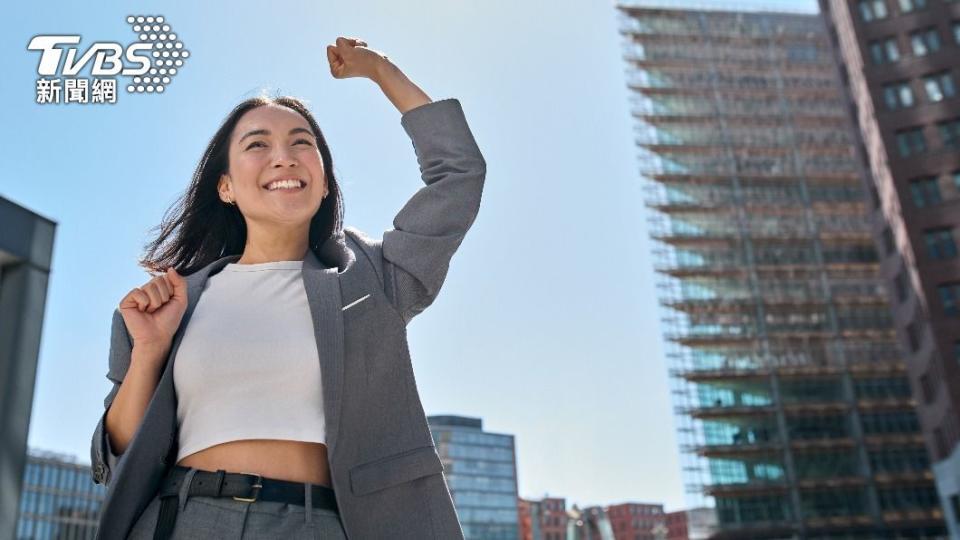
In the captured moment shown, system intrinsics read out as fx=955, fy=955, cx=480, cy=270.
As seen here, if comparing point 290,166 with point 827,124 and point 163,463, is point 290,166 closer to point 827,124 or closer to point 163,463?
point 163,463

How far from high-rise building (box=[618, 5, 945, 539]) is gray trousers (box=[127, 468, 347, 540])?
61244 mm

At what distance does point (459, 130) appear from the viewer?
2459 millimetres

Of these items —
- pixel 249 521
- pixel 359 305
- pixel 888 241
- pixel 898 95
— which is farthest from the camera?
pixel 888 241

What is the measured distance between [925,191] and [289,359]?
48.8 m

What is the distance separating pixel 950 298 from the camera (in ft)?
141

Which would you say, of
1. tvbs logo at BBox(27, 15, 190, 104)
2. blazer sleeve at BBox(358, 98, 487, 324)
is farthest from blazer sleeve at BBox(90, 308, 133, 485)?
tvbs logo at BBox(27, 15, 190, 104)

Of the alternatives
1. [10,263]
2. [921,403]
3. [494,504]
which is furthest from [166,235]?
[494,504]

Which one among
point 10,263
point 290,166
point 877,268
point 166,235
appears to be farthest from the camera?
point 877,268

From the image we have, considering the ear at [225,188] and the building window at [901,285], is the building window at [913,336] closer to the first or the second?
the building window at [901,285]

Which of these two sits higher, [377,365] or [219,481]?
[377,365]

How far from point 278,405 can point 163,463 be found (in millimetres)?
294

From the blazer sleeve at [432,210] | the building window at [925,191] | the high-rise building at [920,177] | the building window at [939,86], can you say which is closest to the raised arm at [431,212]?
the blazer sleeve at [432,210]

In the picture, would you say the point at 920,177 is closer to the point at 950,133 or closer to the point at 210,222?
the point at 950,133

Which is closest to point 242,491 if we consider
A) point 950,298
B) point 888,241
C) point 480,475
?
point 950,298
